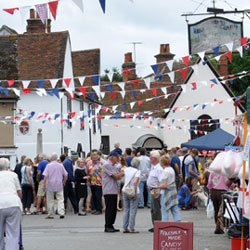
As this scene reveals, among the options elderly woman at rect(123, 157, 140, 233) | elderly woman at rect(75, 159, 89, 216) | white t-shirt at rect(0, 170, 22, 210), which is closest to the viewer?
white t-shirt at rect(0, 170, 22, 210)

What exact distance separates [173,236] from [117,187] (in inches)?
233

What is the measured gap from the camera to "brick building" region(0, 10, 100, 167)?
39656 millimetres

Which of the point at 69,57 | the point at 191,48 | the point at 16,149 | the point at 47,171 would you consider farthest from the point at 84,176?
the point at 191,48

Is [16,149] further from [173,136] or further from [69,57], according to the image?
[173,136]

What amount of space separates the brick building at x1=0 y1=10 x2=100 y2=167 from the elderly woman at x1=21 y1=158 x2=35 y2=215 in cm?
1636

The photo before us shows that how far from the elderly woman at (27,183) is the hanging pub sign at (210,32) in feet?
103

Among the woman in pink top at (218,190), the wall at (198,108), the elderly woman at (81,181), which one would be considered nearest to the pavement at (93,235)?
the woman in pink top at (218,190)

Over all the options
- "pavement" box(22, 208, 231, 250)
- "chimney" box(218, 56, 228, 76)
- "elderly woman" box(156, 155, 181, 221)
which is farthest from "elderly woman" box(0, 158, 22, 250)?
"chimney" box(218, 56, 228, 76)

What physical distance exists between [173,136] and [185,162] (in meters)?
34.6

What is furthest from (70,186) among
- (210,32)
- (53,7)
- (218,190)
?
(210,32)

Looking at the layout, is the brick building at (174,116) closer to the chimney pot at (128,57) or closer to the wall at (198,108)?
the wall at (198,108)

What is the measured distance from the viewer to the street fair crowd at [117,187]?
12.0 m

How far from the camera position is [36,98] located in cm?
4178

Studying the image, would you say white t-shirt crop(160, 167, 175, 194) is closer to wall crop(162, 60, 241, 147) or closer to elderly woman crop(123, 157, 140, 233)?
elderly woman crop(123, 157, 140, 233)
